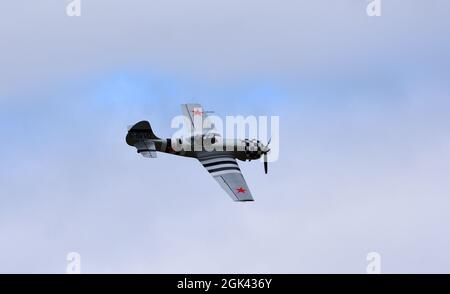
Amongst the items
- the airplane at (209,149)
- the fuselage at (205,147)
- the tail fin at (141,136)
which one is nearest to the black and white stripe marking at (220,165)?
the airplane at (209,149)

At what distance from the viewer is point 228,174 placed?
181ft

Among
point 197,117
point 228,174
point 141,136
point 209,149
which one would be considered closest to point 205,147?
point 209,149

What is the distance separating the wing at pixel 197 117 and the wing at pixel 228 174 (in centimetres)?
345

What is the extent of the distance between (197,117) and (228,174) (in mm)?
7971

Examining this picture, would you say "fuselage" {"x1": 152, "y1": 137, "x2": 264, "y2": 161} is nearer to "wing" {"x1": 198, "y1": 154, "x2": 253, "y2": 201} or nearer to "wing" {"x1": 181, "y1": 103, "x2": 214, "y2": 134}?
"wing" {"x1": 198, "y1": 154, "x2": 253, "y2": 201}

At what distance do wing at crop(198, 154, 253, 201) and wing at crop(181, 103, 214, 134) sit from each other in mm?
3449

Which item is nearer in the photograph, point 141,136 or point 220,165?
point 220,165

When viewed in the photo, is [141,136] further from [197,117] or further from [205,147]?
[197,117]

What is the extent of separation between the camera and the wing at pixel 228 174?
53.0 m

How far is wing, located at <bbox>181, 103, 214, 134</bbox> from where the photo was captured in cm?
6059

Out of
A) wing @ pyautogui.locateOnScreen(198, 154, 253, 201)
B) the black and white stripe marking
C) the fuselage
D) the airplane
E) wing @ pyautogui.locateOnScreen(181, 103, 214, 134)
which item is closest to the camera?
wing @ pyautogui.locateOnScreen(198, 154, 253, 201)

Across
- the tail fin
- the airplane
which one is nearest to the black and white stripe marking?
the airplane
